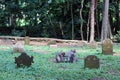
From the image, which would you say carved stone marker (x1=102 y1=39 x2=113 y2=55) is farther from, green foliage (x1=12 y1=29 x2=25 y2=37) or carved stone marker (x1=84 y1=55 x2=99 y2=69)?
green foliage (x1=12 y1=29 x2=25 y2=37)

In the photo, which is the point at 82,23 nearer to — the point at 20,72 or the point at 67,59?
the point at 67,59

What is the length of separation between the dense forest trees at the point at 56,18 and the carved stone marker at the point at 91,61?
616 inches

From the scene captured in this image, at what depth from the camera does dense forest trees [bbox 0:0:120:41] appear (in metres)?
25.9

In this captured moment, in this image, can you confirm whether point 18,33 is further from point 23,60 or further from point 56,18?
point 23,60

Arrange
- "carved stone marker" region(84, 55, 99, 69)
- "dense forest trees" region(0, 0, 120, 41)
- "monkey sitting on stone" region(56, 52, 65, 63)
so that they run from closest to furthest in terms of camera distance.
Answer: "carved stone marker" region(84, 55, 99, 69) → "monkey sitting on stone" region(56, 52, 65, 63) → "dense forest trees" region(0, 0, 120, 41)

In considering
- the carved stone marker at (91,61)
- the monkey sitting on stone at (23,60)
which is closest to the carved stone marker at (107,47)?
the carved stone marker at (91,61)

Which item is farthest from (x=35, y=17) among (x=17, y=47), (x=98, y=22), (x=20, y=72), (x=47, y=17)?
(x=20, y=72)

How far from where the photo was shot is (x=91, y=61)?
8906mm

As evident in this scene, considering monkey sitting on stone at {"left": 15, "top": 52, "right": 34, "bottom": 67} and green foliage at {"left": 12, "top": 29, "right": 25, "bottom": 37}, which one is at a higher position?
monkey sitting on stone at {"left": 15, "top": 52, "right": 34, "bottom": 67}

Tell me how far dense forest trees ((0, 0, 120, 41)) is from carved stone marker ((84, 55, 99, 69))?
51.4 ft

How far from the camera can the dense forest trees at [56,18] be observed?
1019 inches

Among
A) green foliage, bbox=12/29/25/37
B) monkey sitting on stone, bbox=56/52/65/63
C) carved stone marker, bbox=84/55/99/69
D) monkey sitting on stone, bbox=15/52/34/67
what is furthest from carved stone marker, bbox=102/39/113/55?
green foliage, bbox=12/29/25/37

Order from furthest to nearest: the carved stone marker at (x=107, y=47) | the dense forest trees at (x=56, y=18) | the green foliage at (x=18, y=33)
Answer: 1. the green foliage at (x=18, y=33)
2. the dense forest trees at (x=56, y=18)
3. the carved stone marker at (x=107, y=47)

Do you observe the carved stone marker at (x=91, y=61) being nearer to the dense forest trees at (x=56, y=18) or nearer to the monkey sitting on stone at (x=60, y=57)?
the monkey sitting on stone at (x=60, y=57)
